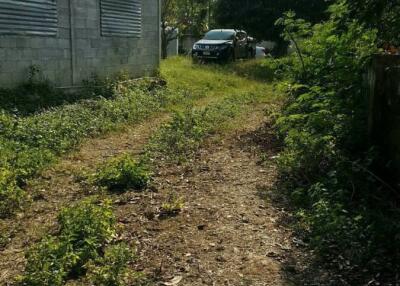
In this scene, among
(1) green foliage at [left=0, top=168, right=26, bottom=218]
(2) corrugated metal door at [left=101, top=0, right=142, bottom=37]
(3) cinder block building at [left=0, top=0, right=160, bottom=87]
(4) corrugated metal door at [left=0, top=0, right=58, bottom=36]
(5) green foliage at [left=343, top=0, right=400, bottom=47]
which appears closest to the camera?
(5) green foliage at [left=343, top=0, right=400, bottom=47]

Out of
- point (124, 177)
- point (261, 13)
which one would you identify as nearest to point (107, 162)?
point (124, 177)

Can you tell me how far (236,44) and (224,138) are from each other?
47.1 feet

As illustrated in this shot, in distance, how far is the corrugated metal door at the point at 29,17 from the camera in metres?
8.28

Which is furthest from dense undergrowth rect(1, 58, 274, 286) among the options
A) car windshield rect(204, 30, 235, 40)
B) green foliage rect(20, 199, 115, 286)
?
car windshield rect(204, 30, 235, 40)

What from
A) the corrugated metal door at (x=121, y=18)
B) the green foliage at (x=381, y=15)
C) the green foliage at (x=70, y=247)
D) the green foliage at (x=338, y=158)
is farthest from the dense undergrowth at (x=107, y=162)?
the green foliage at (x=381, y=15)

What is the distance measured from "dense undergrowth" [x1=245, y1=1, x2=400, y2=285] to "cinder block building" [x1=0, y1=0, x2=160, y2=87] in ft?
14.9

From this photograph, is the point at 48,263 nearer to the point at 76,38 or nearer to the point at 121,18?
the point at 76,38

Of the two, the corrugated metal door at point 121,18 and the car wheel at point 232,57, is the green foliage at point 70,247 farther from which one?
the car wheel at point 232,57

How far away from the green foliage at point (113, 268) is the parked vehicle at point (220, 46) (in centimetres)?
1718

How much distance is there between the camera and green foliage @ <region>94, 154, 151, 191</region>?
5364 millimetres

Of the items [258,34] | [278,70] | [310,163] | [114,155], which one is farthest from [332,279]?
[258,34]

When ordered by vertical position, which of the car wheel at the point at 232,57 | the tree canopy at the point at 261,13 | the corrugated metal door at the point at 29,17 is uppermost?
the tree canopy at the point at 261,13

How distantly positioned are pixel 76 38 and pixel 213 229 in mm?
6964

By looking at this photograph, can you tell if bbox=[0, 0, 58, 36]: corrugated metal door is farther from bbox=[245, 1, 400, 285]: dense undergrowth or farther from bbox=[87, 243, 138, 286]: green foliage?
bbox=[87, 243, 138, 286]: green foliage
